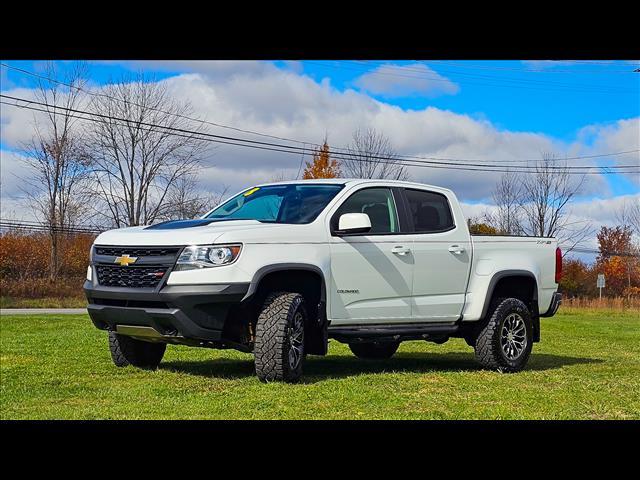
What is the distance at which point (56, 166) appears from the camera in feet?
119

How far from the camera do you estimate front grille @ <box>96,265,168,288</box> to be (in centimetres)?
755

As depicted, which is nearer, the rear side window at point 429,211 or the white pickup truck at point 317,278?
the white pickup truck at point 317,278

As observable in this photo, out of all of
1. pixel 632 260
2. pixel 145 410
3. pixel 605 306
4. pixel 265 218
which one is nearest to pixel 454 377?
pixel 265 218

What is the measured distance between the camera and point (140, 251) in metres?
7.65

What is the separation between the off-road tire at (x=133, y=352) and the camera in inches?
350

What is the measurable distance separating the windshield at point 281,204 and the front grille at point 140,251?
1236mm

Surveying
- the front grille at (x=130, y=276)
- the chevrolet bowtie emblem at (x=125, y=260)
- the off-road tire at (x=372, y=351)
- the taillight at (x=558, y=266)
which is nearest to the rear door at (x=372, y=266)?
the front grille at (x=130, y=276)

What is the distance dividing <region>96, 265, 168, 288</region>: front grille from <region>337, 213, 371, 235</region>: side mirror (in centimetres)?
180

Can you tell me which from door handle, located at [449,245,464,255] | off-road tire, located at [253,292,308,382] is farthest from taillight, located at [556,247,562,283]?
off-road tire, located at [253,292,308,382]

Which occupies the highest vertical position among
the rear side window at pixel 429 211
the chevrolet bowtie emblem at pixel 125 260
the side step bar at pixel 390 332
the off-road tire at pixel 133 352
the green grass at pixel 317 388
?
the rear side window at pixel 429 211

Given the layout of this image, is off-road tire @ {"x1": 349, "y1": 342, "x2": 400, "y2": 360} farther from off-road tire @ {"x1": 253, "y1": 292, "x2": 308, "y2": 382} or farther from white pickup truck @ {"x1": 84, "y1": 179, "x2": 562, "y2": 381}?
off-road tire @ {"x1": 253, "y1": 292, "x2": 308, "y2": 382}

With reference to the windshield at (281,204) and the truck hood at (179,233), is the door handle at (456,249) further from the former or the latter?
the truck hood at (179,233)

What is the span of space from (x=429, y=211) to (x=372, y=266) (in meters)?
1.32
